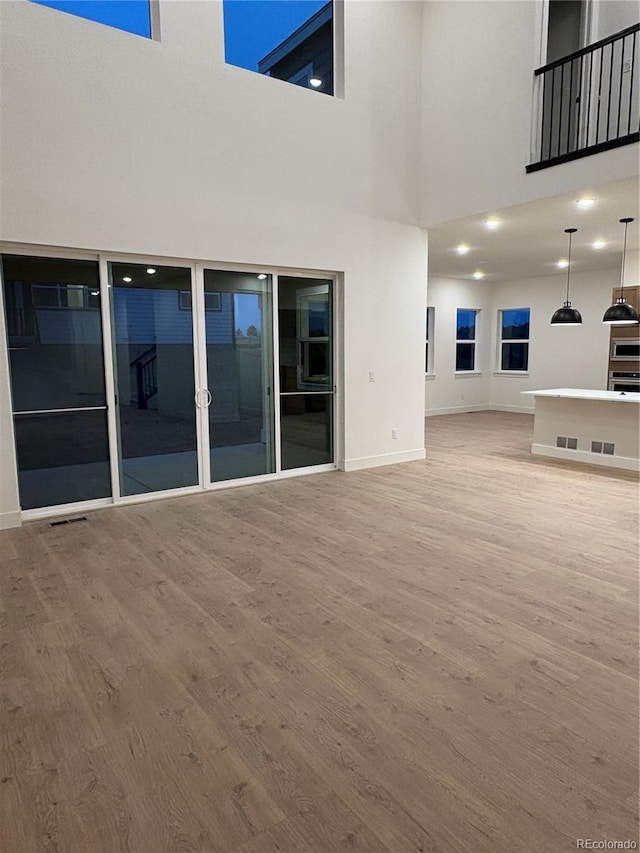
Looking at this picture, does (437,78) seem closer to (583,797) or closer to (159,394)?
(159,394)

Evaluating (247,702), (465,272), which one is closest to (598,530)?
(247,702)

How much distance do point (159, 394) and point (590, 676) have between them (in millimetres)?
4086

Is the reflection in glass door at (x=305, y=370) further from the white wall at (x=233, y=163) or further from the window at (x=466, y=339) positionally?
the window at (x=466, y=339)

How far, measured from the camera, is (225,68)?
193 inches

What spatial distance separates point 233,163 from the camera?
16.5 ft

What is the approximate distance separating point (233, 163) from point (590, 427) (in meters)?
5.05

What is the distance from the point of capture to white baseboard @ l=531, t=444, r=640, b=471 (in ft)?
20.1

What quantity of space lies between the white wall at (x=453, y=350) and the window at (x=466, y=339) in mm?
117

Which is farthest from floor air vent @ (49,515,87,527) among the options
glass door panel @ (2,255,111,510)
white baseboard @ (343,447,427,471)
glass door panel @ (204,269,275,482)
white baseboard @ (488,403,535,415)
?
white baseboard @ (488,403,535,415)

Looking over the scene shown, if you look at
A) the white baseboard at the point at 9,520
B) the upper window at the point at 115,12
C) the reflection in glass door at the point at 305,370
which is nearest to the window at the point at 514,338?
the reflection in glass door at the point at 305,370

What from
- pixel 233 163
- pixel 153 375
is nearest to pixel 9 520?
pixel 153 375

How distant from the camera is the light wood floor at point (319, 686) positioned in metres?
1.60

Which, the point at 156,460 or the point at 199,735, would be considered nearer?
the point at 199,735

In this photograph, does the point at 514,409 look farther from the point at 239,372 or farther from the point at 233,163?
the point at 233,163
